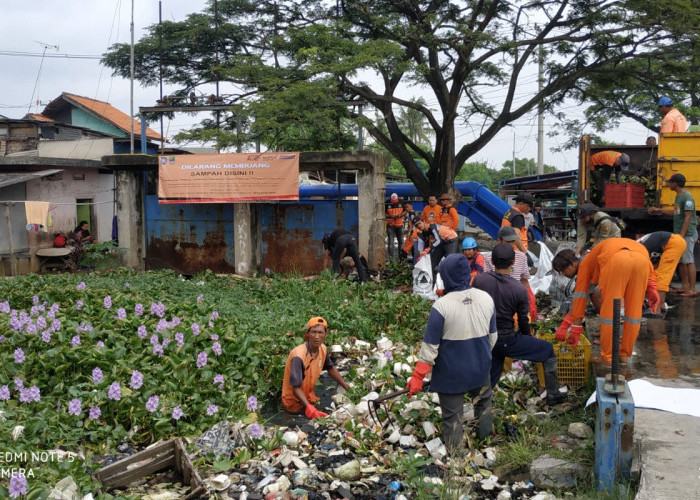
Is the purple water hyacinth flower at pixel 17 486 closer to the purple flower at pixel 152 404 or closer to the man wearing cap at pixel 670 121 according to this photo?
the purple flower at pixel 152 404

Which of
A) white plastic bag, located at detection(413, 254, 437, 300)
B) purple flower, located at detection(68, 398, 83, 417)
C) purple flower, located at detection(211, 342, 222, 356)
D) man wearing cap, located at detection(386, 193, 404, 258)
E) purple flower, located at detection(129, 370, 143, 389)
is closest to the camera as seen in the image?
purple flower, located at detection(68, 398, 83, 417)

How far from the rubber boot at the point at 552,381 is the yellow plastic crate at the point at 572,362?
31 cm

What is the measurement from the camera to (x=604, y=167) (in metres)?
10.5

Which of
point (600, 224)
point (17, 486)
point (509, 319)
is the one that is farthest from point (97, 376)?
point (600, 224)

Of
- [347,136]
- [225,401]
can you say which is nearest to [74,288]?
[225,401]

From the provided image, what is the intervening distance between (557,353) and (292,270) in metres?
8.55

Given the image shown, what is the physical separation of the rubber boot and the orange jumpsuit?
644mm

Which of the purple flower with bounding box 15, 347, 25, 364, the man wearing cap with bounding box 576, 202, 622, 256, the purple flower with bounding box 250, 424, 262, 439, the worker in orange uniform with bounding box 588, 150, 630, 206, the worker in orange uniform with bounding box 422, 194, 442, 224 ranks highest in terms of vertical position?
the worker in orange uniform with bounding box 588, 150, 630, 206

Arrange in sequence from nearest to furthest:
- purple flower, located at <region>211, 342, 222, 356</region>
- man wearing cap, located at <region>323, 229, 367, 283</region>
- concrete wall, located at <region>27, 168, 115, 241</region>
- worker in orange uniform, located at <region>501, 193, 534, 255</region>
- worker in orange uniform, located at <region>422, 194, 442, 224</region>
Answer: purple flower, located at <region>211, 342, 222, 356</region> < worker in orange uniform, located at <region>501, 193, 534, 255</region> < man wearing cap, located at <region>323, 229, 367, 283</region> < worker in orange uniform, located at <region>422, 194, 442, 224</region> < concrete wall, located at <region>27, 168, 115, 241</region>

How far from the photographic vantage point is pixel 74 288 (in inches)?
356

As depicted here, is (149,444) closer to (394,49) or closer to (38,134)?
(394,49)

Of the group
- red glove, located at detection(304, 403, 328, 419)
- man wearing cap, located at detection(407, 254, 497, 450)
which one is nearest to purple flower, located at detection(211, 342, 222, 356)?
red glove, located at detection(304, 403, 328, 419)

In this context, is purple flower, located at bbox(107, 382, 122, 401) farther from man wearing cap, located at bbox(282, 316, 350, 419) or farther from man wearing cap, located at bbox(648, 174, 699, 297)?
man wearing cap, located at bbox(648, 174, 699, 297)

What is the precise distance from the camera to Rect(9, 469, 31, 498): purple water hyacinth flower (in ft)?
11.7
